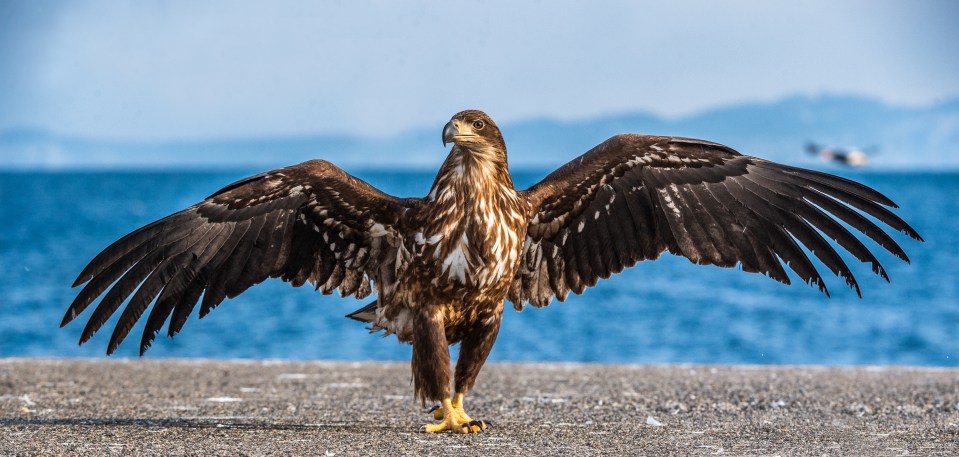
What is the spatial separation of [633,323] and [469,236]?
69.9 feet

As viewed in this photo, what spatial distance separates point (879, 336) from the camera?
82.8 ft

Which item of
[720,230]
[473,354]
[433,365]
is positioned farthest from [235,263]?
[720,230]

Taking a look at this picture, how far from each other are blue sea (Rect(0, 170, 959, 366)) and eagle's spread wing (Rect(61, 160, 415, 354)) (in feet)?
43.8

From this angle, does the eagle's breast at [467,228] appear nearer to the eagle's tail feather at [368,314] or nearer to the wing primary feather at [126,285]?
the eagle's tail feather at [368,314]

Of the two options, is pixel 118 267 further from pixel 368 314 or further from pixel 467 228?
pixel 467 228

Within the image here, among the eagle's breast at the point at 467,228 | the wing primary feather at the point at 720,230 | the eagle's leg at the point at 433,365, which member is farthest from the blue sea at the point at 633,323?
the eagle's breast at the point at 467,228

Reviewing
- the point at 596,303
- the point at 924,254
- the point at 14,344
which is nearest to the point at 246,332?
the point at 14,344

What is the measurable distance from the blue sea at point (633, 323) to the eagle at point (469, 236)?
13.1 meters

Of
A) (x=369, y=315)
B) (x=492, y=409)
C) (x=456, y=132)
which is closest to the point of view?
(x=456, y=132)

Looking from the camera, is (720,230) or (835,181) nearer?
(835,181)

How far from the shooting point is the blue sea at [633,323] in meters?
22.5

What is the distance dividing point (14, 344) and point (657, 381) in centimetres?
1620

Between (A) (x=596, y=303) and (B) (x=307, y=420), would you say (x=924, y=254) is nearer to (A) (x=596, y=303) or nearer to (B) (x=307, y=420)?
(A) (x=596, y=303)

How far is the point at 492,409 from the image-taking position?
8516mm
